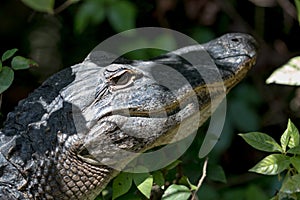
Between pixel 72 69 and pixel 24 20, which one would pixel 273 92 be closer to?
pixel 24 20

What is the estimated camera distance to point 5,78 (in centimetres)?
206

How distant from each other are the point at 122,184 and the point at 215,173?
44cm

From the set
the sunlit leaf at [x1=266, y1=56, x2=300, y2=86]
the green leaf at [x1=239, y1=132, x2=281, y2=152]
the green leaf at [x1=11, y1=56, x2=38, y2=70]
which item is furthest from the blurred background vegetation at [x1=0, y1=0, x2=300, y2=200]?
the green leaf at [x1=239, y1=132, x2=281, y2=152]

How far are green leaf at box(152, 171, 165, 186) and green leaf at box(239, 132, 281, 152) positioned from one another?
0.98ft

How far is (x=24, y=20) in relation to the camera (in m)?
3.50

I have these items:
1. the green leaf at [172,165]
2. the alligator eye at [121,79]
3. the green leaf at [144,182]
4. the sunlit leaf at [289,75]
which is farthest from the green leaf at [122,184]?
the sunlit leaf at [289,75]

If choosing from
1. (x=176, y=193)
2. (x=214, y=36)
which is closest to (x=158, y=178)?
(x=176, y=193)

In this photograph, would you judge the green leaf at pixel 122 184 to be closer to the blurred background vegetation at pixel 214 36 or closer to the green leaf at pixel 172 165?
the green leaf at pixel 172 165

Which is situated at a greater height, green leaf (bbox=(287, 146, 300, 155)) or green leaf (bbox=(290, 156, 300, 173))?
green leaf (bbox=(287, 146, 300, 155))

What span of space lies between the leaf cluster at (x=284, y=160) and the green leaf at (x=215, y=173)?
13.3 inches

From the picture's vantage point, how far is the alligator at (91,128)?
197cm

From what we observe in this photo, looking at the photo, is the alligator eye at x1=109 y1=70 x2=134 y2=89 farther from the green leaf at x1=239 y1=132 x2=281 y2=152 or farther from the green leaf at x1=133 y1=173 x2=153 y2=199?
the green leaf at x1=239 y1=132 x2=281 y2=152

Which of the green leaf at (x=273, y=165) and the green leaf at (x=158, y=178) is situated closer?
the green leaf at (x=273, y=165)

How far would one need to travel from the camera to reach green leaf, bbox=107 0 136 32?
8.80 feet
